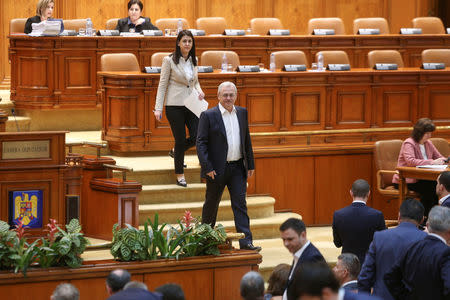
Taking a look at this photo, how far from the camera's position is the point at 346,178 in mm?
9117

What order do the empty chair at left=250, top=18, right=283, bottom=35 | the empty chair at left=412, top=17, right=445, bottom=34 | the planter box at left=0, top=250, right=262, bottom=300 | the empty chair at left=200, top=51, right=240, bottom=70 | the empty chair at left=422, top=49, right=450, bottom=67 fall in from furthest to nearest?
the empty chair at left=412, top=17, right=445, bottom=34 → the empty chair at left=250, top=18, right=283, bottom=35 → the empty chair at left=422, top=49, right=450, bottom=67 → the empty chair at left=200, top=51, right=240, bottom=70 → the planter box at left=0, top=250, right=262, bottom=300

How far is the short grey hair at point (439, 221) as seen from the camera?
475 centimetres

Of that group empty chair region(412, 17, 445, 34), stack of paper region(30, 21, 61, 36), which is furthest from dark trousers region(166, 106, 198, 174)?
empty chair region(412, 17, 445, 34)

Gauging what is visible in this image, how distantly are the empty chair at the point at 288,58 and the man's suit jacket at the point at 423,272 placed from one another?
5725 millimetres

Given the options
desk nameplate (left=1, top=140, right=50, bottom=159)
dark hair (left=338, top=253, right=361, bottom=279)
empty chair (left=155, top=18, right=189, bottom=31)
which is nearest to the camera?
dark hair (left=338, top=253, right=361, bottom=279)

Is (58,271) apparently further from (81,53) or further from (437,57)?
(437,57)

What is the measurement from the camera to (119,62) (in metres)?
9.66

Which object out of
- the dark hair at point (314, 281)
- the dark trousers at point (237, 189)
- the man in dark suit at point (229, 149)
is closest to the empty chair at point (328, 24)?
the man in dark suit at point (229, 149)

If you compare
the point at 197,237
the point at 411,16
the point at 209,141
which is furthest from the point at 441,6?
the point at 197,237

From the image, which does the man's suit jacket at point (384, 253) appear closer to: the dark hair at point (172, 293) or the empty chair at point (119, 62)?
the dark hair at point (172, 293)

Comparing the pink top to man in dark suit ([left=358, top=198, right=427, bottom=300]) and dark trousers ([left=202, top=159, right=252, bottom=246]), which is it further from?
man in dark suit ([left=358, top=198, right=427, bottom=300])

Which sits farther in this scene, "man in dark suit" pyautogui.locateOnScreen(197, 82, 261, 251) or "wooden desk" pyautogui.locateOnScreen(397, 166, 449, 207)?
"wooden desk" pyautogui.locateOnScreen(397, 166, 449, 207)

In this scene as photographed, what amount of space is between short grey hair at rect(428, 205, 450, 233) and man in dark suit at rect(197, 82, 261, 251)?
2378 millimetres

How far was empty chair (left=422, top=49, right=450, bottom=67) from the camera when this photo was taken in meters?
10.6
